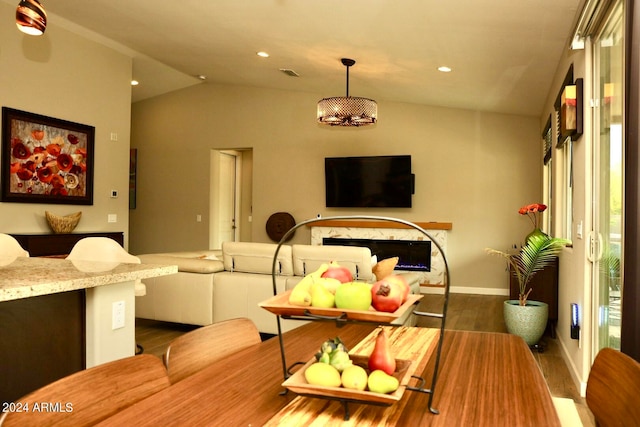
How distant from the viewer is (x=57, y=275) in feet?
6.11

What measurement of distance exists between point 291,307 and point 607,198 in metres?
2.50

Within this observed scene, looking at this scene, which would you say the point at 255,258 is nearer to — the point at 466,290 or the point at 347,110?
the point at 347,110

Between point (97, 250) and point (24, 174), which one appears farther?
point (24, 174)

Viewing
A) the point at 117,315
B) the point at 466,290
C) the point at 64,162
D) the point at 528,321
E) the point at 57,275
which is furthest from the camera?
the point at 466,290

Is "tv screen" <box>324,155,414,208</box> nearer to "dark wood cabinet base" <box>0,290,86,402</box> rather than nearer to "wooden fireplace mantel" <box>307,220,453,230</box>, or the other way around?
"wooden fireplace mantel" <box>307,220,453,230</box>

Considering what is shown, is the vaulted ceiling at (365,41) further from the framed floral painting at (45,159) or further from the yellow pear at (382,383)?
the yellow pear at (382,383)

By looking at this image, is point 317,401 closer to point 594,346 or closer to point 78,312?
point 78,312

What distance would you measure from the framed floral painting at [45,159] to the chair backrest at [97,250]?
266 centimetres

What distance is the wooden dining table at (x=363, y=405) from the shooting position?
35.0 inches

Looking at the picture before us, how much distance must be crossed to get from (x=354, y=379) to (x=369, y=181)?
7.18m

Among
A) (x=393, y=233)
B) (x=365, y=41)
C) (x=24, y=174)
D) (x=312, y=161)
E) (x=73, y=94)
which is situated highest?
(x=365, y=41)

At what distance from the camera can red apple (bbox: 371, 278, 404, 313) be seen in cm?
89

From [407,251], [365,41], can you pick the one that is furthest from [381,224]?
[365,41]

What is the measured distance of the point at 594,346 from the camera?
123 inches
